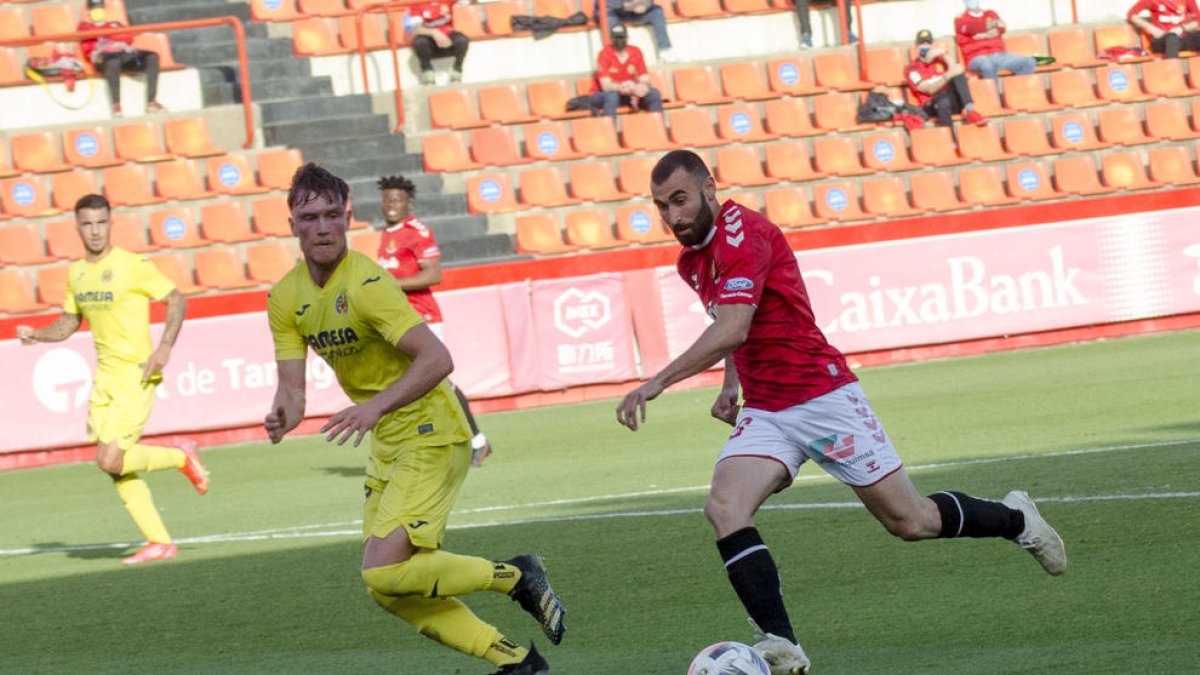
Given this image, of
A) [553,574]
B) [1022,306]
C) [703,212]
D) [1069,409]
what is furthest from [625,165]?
[703,212]

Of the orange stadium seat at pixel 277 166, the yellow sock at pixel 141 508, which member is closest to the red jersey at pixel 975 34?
the orange stadium seat at pixel 277 166

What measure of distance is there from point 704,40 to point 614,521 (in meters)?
16.6

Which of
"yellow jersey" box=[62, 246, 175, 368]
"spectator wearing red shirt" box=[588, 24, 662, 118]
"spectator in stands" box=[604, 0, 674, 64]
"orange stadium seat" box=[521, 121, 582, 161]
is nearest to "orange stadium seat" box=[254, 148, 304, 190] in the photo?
"orange stadium seat" box=[521, 121, 582, 161]

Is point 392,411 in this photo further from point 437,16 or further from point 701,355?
point 437,16

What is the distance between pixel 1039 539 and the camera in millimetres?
7148

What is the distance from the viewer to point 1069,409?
14438mm

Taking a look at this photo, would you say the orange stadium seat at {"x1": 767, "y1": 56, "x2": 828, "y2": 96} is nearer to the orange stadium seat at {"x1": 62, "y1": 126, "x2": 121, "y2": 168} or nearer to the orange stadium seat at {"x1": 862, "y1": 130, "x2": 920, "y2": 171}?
the orange stadium seat at {"x1": 862, "y1": 130, "x2": 920, "y2": 171}

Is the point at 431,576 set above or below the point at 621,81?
below

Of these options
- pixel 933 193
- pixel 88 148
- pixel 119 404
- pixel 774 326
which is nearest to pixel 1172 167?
pixel 933 193

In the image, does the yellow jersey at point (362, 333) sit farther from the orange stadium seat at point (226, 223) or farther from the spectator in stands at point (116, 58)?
the spectator in stands at point (116, 58)

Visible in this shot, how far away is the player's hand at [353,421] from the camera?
5.98 m

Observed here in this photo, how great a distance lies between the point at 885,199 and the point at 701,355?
17885mm

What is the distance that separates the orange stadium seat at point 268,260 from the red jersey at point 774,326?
596 inches

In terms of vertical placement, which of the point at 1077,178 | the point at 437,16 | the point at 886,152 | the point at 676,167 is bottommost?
the point at 1077,178
